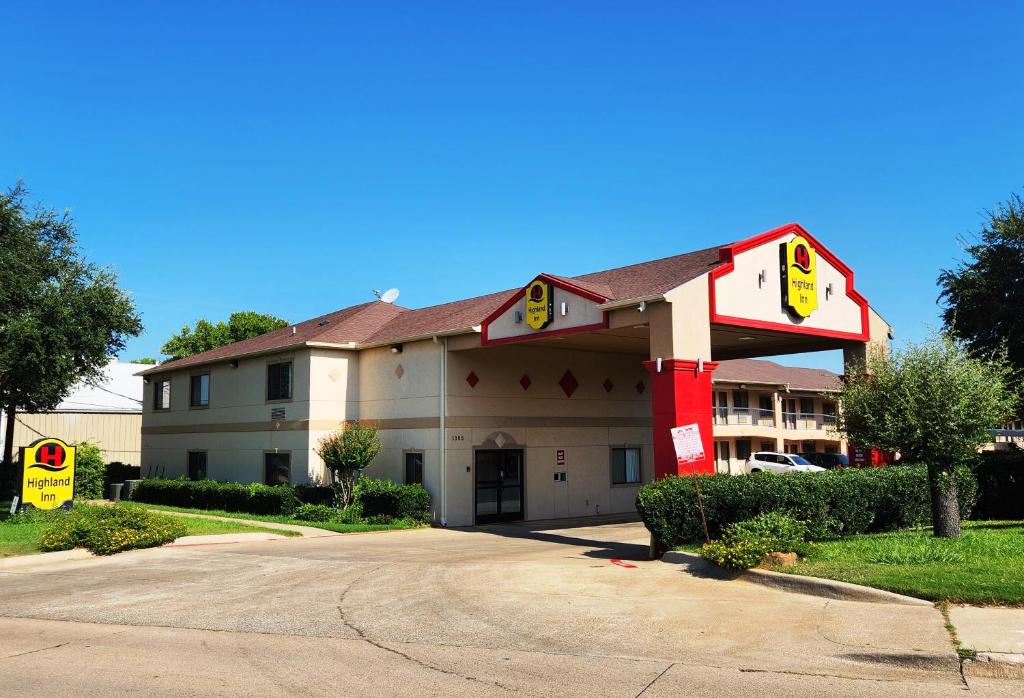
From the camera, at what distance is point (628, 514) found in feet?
90.2

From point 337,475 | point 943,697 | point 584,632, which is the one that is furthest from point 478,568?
point 337,475

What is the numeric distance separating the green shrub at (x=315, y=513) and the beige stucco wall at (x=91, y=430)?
25.1m

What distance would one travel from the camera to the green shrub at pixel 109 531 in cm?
1731

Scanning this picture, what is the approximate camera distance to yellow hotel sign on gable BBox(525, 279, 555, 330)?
66.7 ft

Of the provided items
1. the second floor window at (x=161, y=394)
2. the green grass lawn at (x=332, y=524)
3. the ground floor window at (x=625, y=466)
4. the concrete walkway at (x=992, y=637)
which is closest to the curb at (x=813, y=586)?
the concrete walkway at (x=992, y=637)

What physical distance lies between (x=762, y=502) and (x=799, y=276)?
24.1 feet

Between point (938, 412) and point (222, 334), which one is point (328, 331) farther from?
point (222, 334)

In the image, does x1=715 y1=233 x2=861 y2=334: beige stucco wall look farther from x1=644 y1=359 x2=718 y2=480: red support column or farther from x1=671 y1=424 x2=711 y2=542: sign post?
x1=671 y1=424 x2=711 y2=542: sign post

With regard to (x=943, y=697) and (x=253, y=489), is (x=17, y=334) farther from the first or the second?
(x=943, y=697)

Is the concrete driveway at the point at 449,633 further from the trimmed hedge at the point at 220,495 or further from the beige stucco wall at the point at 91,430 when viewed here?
the beige stucco wall at the point at 91,430

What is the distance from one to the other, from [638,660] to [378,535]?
1384cm

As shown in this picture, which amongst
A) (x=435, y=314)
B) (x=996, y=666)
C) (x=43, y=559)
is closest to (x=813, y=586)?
(x=996, y=666)

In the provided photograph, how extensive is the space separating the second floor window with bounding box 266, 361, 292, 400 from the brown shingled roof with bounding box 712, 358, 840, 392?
23834 millimetres

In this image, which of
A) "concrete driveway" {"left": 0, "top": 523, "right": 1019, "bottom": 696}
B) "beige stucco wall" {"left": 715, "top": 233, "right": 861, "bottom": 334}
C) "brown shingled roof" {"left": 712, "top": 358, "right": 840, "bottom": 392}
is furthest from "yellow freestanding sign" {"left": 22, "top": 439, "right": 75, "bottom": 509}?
"brown shingled roof" {"left": 712, "top": 358, "right": 840, "bottom": 392}
